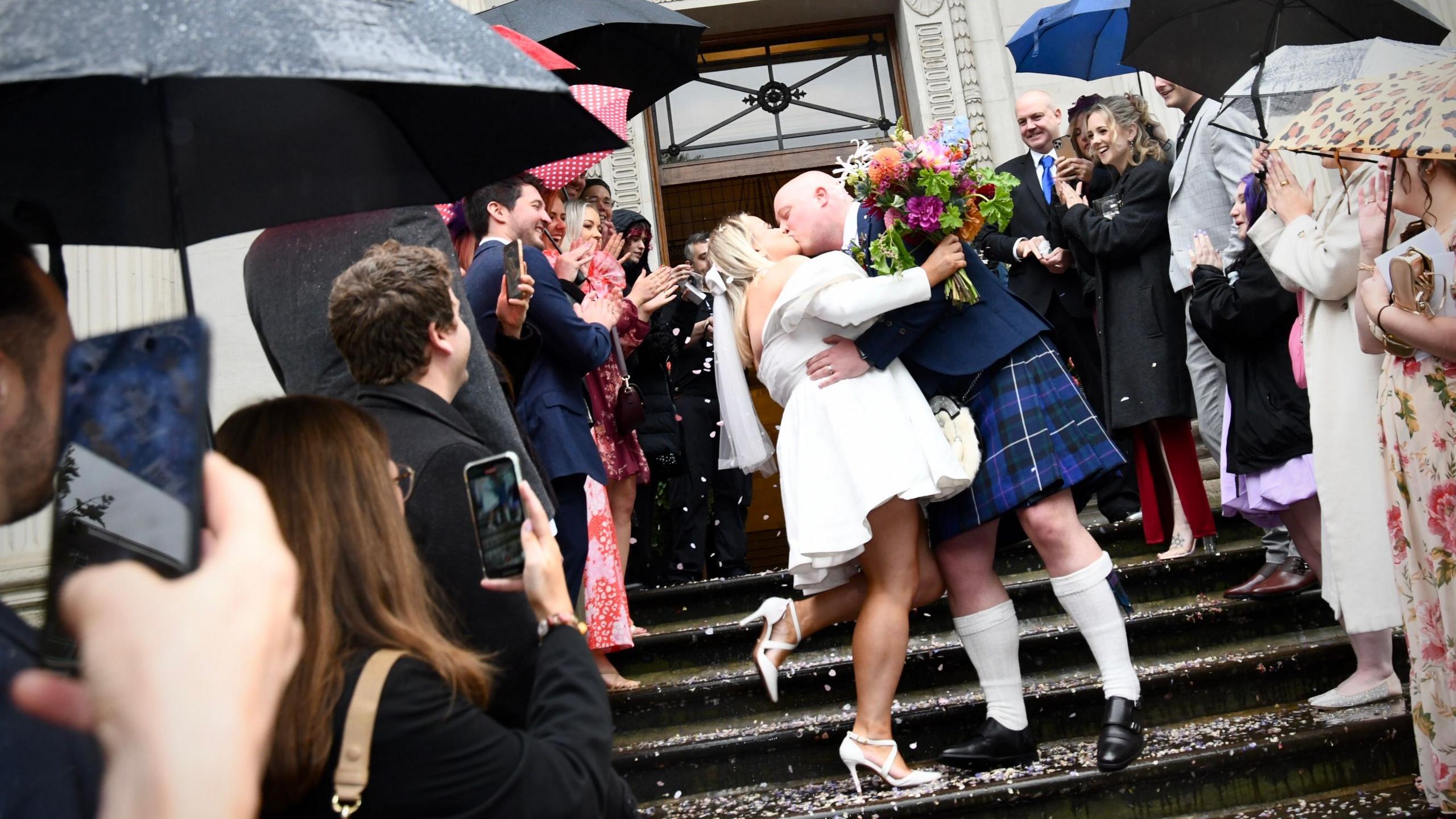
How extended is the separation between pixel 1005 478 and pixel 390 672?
2.34m

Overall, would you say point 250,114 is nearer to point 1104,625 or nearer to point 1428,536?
point 1104,625

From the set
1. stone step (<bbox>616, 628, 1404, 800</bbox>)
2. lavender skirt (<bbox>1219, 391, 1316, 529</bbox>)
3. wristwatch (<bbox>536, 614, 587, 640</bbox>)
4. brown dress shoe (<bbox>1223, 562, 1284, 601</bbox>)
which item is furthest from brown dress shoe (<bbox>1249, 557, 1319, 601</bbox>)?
wristwatch (<bbox>536, 614, 587, 640</bbox>)

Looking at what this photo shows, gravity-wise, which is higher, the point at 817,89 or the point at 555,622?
the point at 817,89

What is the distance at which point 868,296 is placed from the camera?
334cm

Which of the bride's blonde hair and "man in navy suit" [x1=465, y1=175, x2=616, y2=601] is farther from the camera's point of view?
the bride's blonde hair

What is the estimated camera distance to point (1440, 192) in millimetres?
2791

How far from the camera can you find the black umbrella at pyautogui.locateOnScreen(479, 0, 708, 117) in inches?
170

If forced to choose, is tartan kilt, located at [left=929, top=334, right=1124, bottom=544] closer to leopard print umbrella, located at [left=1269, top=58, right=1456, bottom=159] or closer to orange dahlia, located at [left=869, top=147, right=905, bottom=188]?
orange dahlia, located at [left=869, top=147, right=905, bottom=188]

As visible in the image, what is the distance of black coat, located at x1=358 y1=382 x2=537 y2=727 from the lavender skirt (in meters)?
2.85

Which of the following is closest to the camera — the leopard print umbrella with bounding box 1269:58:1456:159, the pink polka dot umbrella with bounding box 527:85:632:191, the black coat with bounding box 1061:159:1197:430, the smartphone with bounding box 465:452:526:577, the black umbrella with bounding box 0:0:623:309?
the black umbrella with bounding box 0:0:623:309

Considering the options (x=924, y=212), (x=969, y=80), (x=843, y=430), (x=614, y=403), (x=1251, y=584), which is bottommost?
(x=1251, y=584)

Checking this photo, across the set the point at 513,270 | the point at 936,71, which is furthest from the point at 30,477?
the point at 936,71

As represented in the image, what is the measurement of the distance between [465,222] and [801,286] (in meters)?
1.15

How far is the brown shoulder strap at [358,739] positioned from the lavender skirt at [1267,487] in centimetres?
319
